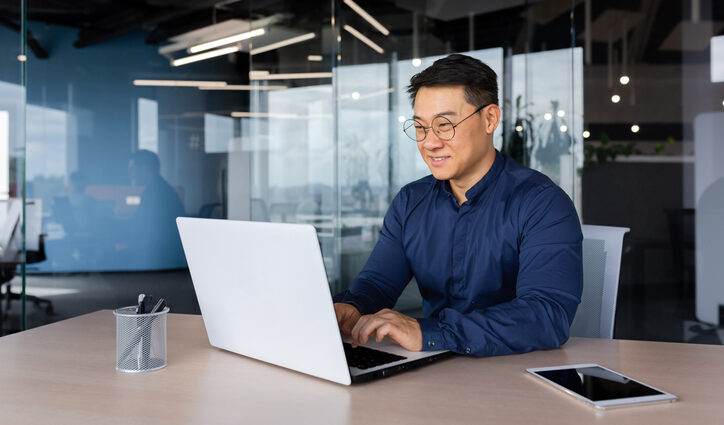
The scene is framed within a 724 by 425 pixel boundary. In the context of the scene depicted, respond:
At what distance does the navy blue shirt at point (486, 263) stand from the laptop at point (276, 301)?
0.16 meters

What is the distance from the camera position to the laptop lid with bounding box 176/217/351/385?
112cm

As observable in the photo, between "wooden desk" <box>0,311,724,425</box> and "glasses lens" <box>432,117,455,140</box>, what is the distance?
27.1 inches

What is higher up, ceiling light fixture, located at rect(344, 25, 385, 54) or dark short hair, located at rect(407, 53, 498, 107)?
ceiling light fixture, located at rect(344, 25, 385, 54)

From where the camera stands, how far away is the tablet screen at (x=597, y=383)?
1096 millimetres

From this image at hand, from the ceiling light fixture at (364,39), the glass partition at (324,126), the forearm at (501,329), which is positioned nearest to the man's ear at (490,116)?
the forearm at (501,329)

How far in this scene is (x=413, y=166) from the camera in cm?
439

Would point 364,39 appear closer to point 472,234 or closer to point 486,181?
point 486,181

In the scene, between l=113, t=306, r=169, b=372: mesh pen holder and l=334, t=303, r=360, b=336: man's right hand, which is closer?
l=113, t=306, r=169, b=372: mesh pen holder

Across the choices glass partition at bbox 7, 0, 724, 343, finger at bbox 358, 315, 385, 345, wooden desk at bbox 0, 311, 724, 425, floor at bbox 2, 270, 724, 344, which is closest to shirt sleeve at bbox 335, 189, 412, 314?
finger at bbox 358, 315, 385, 345

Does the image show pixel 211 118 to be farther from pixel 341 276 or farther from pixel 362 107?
pixel 341 276

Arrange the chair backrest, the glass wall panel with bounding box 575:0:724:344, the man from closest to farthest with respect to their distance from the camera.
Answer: the man → the chair backrest → the glass wall panel with bounding box 575:0:724:344

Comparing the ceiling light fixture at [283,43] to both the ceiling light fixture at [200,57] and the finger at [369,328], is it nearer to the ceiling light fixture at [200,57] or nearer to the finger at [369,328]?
the ceiling light fixture at [200,57]

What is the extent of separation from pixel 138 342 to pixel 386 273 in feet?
2.76

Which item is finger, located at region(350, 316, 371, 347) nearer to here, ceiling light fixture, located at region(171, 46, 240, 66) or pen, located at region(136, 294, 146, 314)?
pen, located at region(136, 294, 146, 314)
